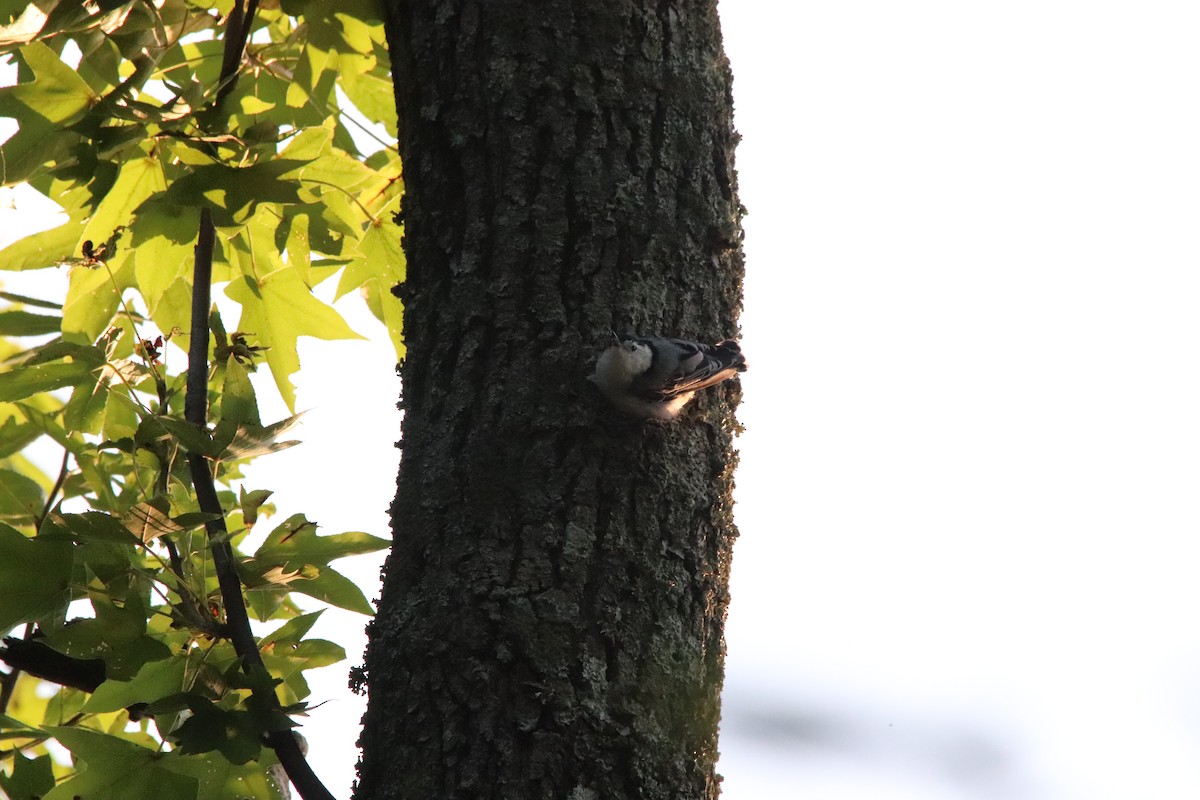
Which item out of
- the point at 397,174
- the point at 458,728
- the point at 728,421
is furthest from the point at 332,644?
the point at 397,174

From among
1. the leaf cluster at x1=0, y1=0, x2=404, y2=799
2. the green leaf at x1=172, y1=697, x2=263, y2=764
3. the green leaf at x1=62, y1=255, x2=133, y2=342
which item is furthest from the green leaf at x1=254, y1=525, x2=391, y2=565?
the green leaf at x1=62, y1=255, x2=133, y2=342

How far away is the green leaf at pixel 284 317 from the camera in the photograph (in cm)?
152

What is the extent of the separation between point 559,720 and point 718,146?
2.38ft

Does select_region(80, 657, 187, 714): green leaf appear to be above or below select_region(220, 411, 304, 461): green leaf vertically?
below

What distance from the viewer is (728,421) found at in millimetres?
1339

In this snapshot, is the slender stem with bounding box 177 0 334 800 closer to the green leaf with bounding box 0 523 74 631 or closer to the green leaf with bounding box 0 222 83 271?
the green leaf with bounding box 0 523 74 631

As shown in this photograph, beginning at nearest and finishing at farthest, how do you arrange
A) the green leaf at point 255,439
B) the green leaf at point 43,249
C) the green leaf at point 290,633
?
1. the green leaf at point 255,439
2. the green leaf at point 290,633
3. the green leaf at point 43,249

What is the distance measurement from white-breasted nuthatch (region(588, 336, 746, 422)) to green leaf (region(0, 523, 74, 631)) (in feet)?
1.89

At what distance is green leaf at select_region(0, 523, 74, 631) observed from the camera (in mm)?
1121

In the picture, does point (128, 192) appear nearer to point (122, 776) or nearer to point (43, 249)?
point (43, 249)

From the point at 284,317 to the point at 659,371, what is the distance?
619 millimetres

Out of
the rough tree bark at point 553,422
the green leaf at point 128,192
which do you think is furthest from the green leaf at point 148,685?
the green leaf at point 128,192

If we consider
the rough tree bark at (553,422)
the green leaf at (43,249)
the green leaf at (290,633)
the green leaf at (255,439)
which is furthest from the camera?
the green leaf at (43,249)

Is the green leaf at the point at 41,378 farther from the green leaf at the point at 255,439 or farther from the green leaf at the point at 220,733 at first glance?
the green leaf at the point at 220,733
